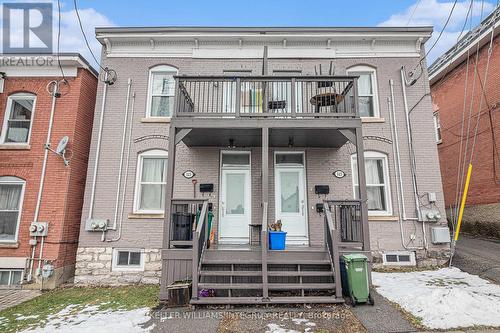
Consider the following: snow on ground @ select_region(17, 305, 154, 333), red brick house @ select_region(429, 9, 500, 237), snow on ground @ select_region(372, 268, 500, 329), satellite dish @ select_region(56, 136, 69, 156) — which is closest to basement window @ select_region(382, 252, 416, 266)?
snow on ground @ select_region(372, 268, 500, 329)

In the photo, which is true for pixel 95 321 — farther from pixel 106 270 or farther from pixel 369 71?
pixel 369 71

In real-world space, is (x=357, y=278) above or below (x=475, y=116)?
below

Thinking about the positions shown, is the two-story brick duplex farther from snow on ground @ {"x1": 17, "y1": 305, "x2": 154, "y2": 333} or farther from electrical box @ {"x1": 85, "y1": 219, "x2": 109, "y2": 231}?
snow on ground @ {"x1": 17, "y1": 305, "x2": 154, "y2": 333}

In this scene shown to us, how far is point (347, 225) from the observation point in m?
6.27

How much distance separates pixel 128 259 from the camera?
7410mm

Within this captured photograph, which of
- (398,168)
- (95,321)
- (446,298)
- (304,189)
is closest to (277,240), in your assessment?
(304,189)

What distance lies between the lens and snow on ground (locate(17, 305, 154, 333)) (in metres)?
4.22

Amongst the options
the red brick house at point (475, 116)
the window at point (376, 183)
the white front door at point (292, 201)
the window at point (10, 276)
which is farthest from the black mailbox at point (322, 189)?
the window at point (10, 276)

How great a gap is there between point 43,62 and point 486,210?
15.6m

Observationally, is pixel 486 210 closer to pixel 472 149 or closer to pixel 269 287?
pixel 472 149

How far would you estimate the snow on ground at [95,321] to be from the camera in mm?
4219

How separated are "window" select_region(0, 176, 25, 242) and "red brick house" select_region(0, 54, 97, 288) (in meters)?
0.02

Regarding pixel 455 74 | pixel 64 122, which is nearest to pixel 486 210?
pixel 455 74

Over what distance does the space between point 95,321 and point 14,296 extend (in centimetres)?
364
